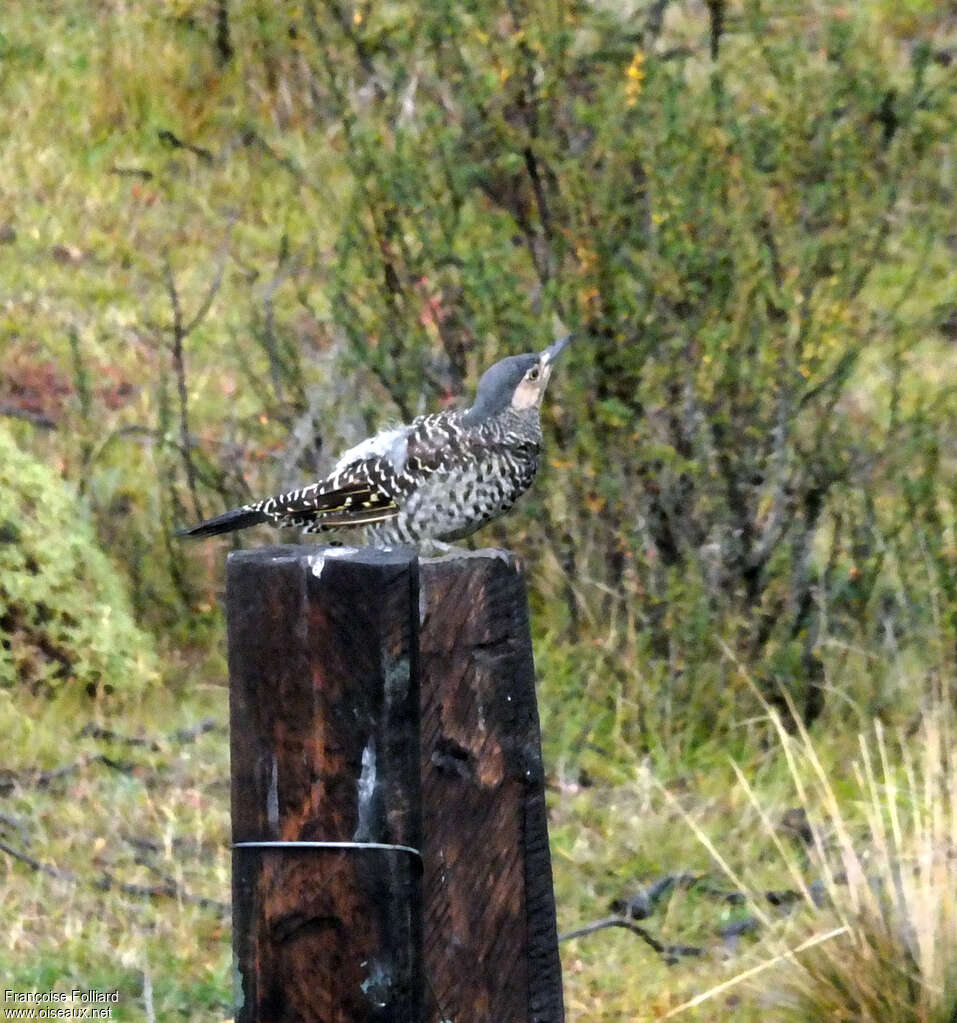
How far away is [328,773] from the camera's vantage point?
241cm

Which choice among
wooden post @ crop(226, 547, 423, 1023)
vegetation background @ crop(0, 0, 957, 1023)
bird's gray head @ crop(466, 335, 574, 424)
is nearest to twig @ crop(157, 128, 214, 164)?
vegetation background @ crop(0, 0, 957, 1023)

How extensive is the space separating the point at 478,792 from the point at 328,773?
0.33m

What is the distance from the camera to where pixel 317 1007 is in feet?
7.95

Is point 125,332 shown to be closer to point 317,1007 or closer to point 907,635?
point 907,635

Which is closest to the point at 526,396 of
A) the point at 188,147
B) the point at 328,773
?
the point at 328,773

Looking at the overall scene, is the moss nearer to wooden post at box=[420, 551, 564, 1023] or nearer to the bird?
the bird

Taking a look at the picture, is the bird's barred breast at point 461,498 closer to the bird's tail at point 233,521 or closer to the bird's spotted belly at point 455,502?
the bird's spotted belly at point 455,502

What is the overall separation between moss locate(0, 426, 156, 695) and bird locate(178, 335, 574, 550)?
55.9 inches

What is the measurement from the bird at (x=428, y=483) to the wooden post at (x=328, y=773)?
1958 millimetres

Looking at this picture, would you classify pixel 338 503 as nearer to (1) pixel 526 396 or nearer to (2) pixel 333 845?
(1) pixel 526 396

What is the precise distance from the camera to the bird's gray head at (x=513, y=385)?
187 inches

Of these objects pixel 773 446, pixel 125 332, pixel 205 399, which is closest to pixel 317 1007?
pixel 773 446

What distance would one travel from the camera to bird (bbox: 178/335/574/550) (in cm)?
446

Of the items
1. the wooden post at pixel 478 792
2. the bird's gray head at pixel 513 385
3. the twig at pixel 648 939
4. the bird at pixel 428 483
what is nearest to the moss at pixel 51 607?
the bird at pixel 428 483
